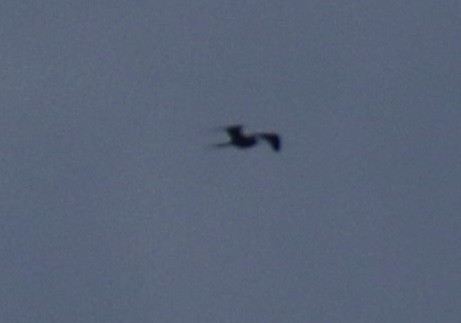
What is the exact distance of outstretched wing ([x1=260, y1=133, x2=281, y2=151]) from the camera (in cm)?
10781

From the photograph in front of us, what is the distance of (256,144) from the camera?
10656cm

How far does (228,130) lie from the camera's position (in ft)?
345

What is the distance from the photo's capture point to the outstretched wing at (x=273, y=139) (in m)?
108

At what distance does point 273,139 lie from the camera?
10831 centimetres

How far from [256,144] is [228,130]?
157cm
